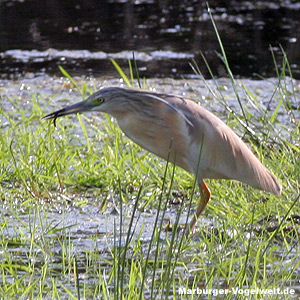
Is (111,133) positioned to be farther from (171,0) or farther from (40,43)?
(171,0)

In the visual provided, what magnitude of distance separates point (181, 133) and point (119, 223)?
0.50 metres

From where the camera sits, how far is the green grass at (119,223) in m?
2.53

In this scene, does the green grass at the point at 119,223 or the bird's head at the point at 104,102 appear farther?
the bird's head at the point at 104,102

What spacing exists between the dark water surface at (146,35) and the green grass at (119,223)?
7.25ft

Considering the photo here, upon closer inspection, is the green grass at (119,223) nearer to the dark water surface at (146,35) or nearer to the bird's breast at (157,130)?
the bird's breast at (157,130)

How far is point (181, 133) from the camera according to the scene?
3.05 meters

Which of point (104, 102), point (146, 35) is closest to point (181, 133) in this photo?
point (104, 102)

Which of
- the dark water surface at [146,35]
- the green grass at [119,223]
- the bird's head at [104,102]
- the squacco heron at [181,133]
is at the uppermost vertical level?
the bird's head at [104,102]

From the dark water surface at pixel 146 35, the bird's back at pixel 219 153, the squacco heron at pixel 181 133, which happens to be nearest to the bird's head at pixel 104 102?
the squacco heron at pixel 181 133

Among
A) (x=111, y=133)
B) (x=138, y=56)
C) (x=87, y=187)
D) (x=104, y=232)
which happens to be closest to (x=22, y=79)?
(x=138, y=56)

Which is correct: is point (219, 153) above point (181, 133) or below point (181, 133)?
below

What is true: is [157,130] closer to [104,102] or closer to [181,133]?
[181,133]

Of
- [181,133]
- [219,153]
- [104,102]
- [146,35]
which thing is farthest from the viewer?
[146,35]

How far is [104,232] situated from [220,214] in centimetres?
47
